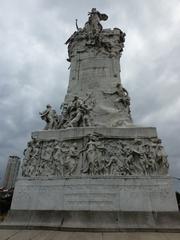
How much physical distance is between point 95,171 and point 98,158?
616 millimetres

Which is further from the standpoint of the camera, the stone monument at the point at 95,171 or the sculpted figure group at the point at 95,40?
the sculpted figure group at the point at 95,40

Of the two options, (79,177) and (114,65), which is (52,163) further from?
(114,65)

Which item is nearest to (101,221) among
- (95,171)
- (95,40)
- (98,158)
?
(95,171)

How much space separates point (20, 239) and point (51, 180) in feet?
11.7

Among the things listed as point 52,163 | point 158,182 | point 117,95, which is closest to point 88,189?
point 52,163

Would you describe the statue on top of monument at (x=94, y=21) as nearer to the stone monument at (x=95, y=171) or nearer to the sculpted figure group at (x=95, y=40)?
the sculpted figure group at (x=95, y=40)

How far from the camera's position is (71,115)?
11961mm

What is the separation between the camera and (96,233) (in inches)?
301

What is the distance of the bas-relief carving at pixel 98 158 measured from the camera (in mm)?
9805

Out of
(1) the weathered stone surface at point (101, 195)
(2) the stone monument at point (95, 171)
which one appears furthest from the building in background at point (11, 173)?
(1) the weathered stone surface at point (101, 195)

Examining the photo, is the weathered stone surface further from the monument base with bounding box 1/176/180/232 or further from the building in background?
the building in background

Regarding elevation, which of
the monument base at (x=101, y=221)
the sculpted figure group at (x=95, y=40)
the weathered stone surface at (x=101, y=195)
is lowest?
the monument base at (x=101, y=221)

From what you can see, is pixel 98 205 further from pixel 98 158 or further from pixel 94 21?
pixel 94 21

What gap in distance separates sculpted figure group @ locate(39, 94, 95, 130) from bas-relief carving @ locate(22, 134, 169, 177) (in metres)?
1.22
